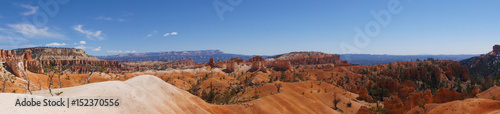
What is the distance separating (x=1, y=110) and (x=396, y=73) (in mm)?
97935

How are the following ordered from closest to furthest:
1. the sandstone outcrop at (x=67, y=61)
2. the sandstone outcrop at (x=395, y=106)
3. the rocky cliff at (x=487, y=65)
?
the sandstone outcrop at (x=395, y=106) < the rocky cliff at (x=487, y=65) < the sandstone outcrop at (x=67, y=61)

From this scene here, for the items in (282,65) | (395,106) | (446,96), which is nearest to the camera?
(395,106)

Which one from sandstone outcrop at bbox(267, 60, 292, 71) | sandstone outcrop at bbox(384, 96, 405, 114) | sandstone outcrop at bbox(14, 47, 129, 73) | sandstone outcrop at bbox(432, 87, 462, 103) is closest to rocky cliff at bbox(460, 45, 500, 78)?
sandstone outcrop at bbox(432, 87, 462, 103)

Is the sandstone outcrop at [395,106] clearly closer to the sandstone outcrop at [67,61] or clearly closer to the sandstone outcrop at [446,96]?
the sandstone outcrop at [446,96]

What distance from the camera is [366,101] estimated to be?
159 feet

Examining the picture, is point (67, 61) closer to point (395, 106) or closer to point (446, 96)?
point (395, 106)

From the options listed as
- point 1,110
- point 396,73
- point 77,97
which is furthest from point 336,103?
point 396,73

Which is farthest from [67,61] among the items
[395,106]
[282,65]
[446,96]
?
[446,96]

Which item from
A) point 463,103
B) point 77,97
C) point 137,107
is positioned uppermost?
point 77,97

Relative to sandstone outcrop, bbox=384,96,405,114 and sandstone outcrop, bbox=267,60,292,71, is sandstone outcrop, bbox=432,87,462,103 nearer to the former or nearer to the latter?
sandstone outcrop, bbox=384,96,405,114

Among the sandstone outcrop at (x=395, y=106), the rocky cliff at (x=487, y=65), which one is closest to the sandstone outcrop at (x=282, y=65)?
the sandstone outcrop at (x=395, y=106)

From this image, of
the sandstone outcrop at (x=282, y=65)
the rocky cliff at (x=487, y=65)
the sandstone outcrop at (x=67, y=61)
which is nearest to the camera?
the rocky cliff at (x=487, y=65)

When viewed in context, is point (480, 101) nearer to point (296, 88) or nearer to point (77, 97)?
point (296, 88)

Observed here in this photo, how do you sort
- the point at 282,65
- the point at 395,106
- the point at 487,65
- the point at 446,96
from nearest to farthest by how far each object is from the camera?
the point at 395,106
the point at 446,96
the point at 487,65
the point at 282,65
